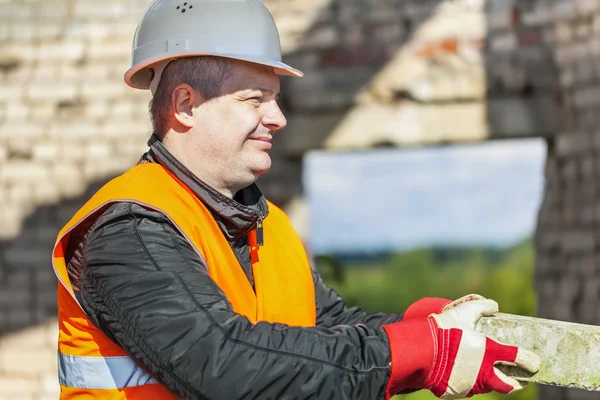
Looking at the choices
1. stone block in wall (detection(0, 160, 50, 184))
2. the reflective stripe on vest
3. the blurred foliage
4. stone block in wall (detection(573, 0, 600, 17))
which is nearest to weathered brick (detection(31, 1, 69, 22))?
stone block in wall (detection(0, 160, 50, 184))

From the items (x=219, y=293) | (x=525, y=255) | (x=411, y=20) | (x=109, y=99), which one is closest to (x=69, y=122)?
(x=109, y=99)

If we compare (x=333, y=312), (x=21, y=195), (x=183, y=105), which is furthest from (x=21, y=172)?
(x=183, y=105)

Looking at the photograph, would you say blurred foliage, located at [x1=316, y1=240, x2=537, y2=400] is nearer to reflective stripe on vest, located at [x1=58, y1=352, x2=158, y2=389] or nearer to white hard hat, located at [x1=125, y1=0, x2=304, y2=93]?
white hard hat, located at [x1=125, y1=0, x2=304, y2=93]

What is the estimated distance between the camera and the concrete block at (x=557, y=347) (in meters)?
1.74

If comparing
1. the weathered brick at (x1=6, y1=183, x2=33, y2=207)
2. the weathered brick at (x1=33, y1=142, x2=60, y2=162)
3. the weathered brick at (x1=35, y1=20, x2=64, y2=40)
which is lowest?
the weathered brick at (x1=6, y1=183, x2=33, y2=207)

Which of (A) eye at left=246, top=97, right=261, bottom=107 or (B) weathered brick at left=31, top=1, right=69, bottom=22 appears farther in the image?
(B) weathered brick at left=31, top=1, right=69, bottom=22

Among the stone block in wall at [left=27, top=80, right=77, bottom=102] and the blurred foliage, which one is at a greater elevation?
the stone block in wall at [left=27, top=80, right=77, bottom=102]

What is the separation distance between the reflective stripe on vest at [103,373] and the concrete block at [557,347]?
694 millimetres

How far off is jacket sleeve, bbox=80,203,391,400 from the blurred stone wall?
10.0ft

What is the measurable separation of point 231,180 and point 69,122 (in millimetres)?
3301

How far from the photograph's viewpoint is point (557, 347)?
176 cm

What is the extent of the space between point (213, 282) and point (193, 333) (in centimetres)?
14

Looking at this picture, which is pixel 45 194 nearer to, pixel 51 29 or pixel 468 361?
pixel 51 29

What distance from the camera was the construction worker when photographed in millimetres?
1581
